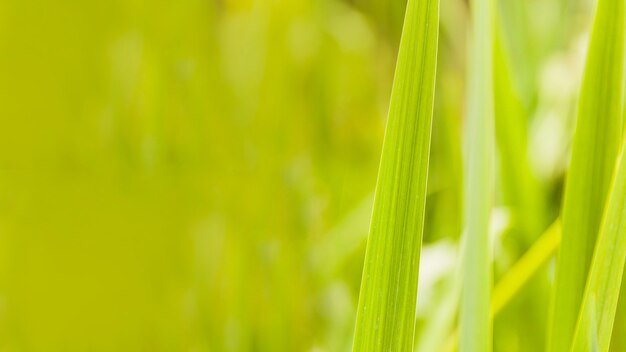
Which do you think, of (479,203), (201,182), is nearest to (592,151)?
(479,203)

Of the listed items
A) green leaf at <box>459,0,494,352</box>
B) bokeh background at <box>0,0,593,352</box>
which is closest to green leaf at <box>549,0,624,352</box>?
green leaf at <box>459,0,494,352</box>

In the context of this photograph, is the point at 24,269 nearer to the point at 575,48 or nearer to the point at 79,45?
the point at 79,45

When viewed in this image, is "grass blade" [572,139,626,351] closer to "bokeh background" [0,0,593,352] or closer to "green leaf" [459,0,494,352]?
"green leaf" [459,0,494,352]

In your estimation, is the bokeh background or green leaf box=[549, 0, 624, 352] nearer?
green leaf box=[549, 0, 624, 352]

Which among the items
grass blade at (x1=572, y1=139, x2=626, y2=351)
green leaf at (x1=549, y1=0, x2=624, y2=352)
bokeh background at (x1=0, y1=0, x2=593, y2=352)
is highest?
bokeh background at (x1=0, y1=0, x2=593, y2=352)

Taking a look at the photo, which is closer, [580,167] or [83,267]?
[580,167]

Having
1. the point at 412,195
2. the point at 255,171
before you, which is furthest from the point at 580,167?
the point at 255,171

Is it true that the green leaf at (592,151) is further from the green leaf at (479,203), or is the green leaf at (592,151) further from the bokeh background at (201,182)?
the bokeh background at (201,182)

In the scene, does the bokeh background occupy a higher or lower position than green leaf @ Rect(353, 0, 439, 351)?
higher
